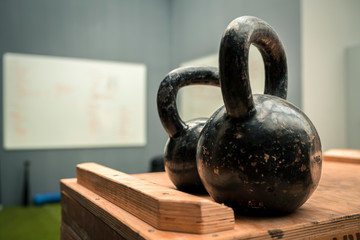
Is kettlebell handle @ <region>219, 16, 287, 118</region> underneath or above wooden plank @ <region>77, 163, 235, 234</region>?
above

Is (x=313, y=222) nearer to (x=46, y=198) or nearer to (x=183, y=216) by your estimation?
(x=183, y=216)

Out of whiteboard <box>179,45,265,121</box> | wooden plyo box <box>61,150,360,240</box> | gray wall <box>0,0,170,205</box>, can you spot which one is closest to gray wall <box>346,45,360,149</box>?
whiteboard <box>179,45,265,121</box>

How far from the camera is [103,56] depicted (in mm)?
3936

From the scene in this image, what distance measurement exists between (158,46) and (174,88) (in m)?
3.70

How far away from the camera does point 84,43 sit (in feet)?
12.6

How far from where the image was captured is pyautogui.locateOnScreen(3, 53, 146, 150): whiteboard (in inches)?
137

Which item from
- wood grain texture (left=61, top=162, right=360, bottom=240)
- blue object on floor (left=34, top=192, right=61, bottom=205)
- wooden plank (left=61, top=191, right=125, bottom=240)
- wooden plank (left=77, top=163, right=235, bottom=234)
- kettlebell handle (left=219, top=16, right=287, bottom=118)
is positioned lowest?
blue object on floor (left=34, top=192, right=61, bottom=205)

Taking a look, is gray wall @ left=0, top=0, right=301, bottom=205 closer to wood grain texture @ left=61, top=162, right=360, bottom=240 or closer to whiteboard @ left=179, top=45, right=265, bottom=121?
whiteboard @ left=179, top=45, right=265, bottom=121

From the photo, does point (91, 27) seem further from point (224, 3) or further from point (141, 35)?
→ point (224, 3)

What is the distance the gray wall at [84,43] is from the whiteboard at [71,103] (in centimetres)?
10

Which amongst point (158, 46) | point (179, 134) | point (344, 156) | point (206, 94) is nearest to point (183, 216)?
point (179, 134)

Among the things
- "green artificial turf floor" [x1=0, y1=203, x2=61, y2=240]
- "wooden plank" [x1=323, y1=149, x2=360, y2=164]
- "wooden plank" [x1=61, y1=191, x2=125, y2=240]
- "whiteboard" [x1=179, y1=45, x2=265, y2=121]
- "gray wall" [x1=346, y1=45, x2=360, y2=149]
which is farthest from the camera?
"whiteboard" [x1=179, y1=45, x2=265, y2=121]

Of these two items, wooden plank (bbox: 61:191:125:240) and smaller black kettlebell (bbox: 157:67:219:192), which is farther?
smaller black kettlebell (bbox: 157:67:219:192)

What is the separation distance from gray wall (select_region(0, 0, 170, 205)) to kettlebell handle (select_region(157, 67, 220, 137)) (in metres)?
3.27
